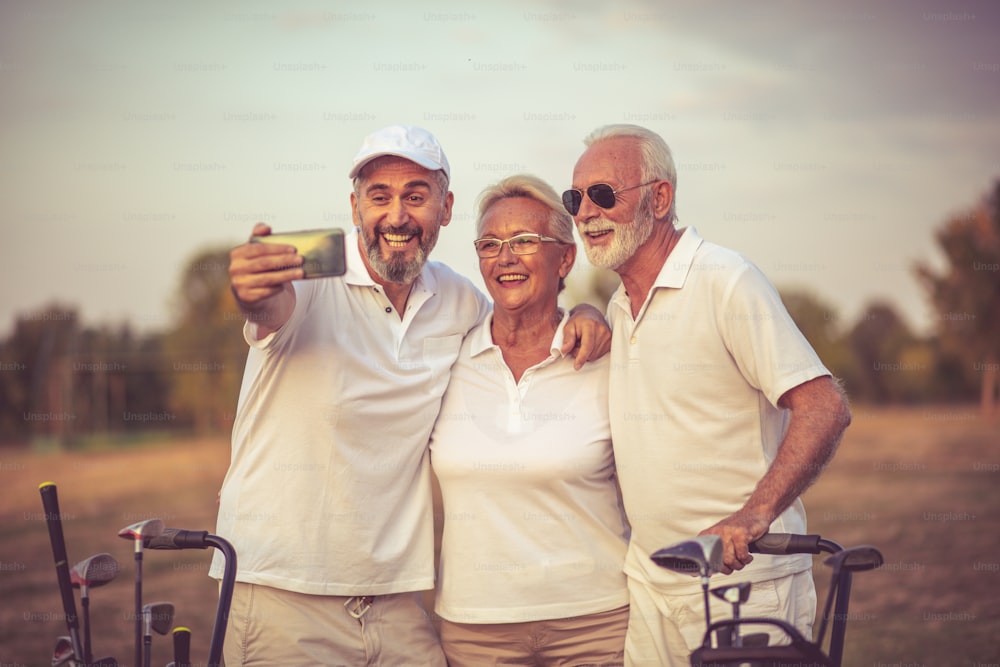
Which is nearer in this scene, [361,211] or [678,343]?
[678,343]

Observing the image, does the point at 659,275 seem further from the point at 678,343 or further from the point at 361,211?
the point at 361,211

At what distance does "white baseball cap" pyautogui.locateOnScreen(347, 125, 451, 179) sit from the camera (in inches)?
178

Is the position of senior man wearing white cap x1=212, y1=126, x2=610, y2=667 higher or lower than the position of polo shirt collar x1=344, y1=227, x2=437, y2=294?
lower

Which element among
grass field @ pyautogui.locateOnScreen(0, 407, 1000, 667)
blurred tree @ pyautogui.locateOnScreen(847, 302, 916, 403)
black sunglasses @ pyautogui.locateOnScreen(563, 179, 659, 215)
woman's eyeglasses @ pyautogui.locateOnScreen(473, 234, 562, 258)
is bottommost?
grass field @ pyautogui.locateOnScreen(0, 407, 1000, 667)

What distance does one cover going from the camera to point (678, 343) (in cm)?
425

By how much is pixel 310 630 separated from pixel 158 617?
0.85 meters

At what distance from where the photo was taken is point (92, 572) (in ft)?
11.2

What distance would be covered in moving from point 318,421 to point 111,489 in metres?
30.0

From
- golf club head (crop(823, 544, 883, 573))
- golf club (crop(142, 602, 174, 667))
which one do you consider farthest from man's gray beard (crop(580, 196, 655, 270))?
golf club (crop(142, 602, 174, 667))

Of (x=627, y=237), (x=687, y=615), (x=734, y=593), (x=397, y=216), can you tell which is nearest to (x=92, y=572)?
(x=397, y=216)

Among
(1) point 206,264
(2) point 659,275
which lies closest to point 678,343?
(2) point 659,275

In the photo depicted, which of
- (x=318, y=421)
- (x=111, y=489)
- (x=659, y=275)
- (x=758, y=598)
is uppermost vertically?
(x=659, y=275)

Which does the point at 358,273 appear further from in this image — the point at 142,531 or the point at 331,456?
the point at 142,531

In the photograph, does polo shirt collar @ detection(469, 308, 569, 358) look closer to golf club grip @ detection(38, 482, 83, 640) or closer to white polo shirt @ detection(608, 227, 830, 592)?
white polo shirt @ detection(608, 227, 830, 592)
